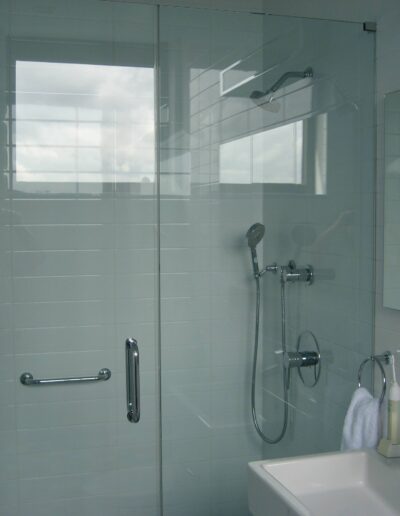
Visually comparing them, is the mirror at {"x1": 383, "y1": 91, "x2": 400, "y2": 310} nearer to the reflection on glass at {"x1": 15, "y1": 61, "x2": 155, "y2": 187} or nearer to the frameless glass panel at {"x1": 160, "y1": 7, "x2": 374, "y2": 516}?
the frameless glass panel at {"x1": 160, "y1": 7, "x2": 374, "y2": 516}

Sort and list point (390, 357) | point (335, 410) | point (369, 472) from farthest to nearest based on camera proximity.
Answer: point (335, 410)
point (390, 357)
point (369, 472)

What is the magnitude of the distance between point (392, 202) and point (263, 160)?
1.75 ft

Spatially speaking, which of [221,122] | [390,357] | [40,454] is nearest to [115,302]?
[40,454]

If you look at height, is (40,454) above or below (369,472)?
below

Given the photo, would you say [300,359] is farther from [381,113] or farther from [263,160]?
[381,113]

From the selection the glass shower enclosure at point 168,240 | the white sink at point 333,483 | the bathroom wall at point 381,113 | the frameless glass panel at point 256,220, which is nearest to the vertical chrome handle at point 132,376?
the glass shower enclosure at point 168,240

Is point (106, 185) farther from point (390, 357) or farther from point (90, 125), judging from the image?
point (390, 357)

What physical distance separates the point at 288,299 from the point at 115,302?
81cm

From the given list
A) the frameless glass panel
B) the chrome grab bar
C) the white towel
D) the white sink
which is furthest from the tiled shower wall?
the white sink

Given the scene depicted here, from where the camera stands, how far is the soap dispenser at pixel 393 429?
188cm

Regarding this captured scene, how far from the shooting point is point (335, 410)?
2.43m

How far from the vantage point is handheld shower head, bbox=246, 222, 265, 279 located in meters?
2.49

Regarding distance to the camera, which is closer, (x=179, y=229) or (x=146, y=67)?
(x=179, y=229)

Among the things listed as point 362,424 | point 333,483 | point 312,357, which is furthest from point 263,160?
point 333,483
